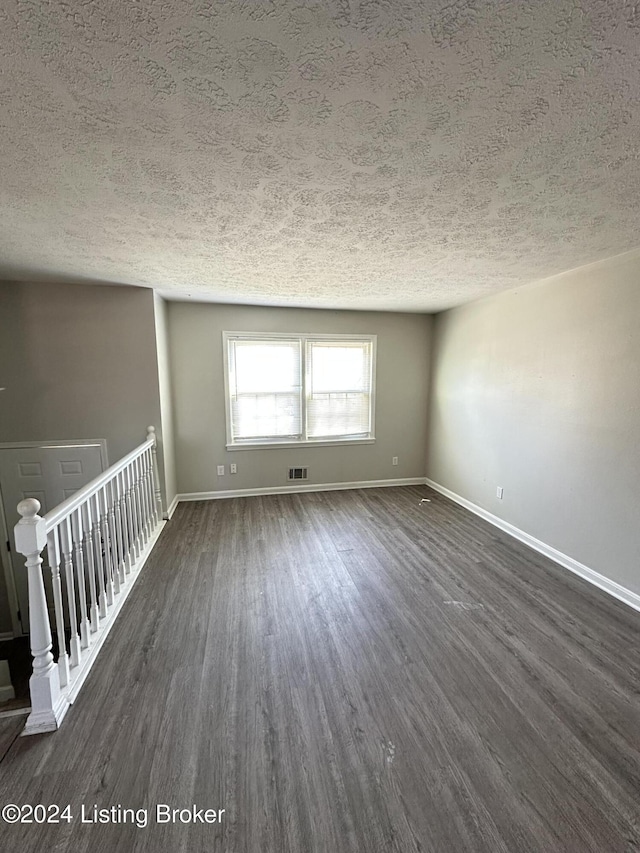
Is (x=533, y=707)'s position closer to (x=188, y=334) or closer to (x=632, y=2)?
(x=632, y=2)

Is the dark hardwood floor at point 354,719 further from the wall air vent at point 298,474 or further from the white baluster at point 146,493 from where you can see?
the wall air vent at point 298,474

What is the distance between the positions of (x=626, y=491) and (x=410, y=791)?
2316 millimetres

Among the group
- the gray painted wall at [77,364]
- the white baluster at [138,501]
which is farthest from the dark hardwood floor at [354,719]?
the gray painted wall at [77,364]

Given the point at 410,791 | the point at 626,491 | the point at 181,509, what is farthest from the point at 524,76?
the point at 181,509

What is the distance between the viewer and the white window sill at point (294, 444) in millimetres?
4277

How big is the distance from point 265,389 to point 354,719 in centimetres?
345

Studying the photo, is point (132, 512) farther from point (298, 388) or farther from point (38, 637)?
point (298, 388)

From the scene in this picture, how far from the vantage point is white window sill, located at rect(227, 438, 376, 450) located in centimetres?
428

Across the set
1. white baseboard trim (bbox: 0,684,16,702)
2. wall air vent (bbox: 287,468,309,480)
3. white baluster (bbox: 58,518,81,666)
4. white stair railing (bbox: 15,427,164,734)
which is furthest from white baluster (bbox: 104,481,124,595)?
wall air vent (bbox: 287,468,309,480)

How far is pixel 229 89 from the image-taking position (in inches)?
38.9

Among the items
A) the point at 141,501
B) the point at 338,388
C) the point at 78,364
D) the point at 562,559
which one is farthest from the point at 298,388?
the point at 562,559

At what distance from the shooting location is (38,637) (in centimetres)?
144

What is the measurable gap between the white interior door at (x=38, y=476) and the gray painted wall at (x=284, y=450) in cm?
97

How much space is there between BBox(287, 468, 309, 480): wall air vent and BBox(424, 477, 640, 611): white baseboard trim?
197 centimetres
